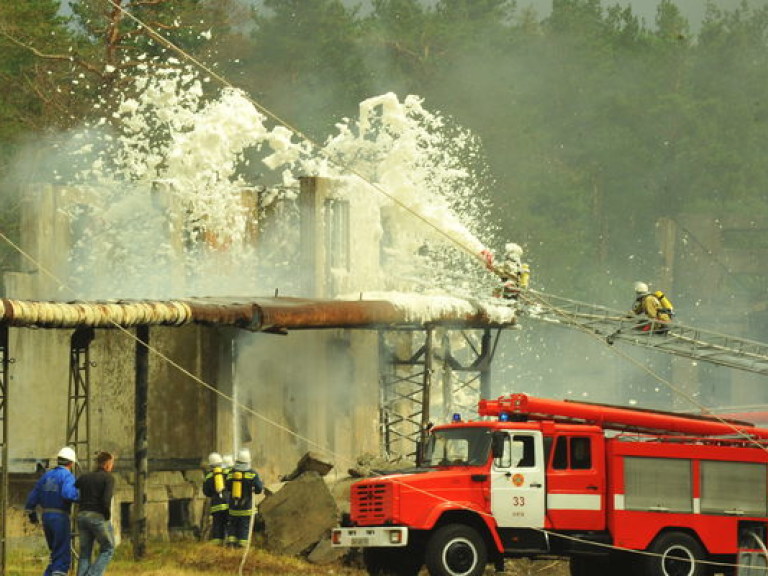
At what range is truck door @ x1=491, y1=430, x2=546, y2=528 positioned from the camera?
23.5m

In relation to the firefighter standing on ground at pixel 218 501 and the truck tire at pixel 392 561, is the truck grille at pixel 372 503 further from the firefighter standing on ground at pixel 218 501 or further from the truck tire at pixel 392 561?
the firefighter standing on ground at pixel 218 501

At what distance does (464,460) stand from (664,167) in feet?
226

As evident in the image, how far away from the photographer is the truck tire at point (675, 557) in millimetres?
24297

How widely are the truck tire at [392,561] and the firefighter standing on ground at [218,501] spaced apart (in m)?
2.87

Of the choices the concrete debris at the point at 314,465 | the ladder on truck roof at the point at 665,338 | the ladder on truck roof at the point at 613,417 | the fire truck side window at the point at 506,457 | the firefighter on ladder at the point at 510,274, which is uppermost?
the firefighter on ladder at the point at 510,274

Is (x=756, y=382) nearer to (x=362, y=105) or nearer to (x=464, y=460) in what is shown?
(x=362, y=105)

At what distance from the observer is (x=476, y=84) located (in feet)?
283

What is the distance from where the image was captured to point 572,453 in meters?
24.2

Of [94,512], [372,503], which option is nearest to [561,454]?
[372,503]

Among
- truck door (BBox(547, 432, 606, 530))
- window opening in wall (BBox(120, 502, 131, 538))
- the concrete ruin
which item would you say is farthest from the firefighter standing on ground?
truck door (BBox(547, 432, 606, 530))

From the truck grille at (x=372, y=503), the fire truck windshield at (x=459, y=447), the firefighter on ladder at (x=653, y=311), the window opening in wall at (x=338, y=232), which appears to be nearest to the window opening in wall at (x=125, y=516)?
the truck grille at (x=372, y=503)

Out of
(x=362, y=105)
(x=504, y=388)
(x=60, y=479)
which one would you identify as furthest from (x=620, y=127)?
(x=60, y=479)

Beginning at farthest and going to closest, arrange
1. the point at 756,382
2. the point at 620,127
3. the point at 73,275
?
the point at 620,127
the point at 756,382
the point at 73,275

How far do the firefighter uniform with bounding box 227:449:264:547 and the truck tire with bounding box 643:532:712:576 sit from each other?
5.93 m
